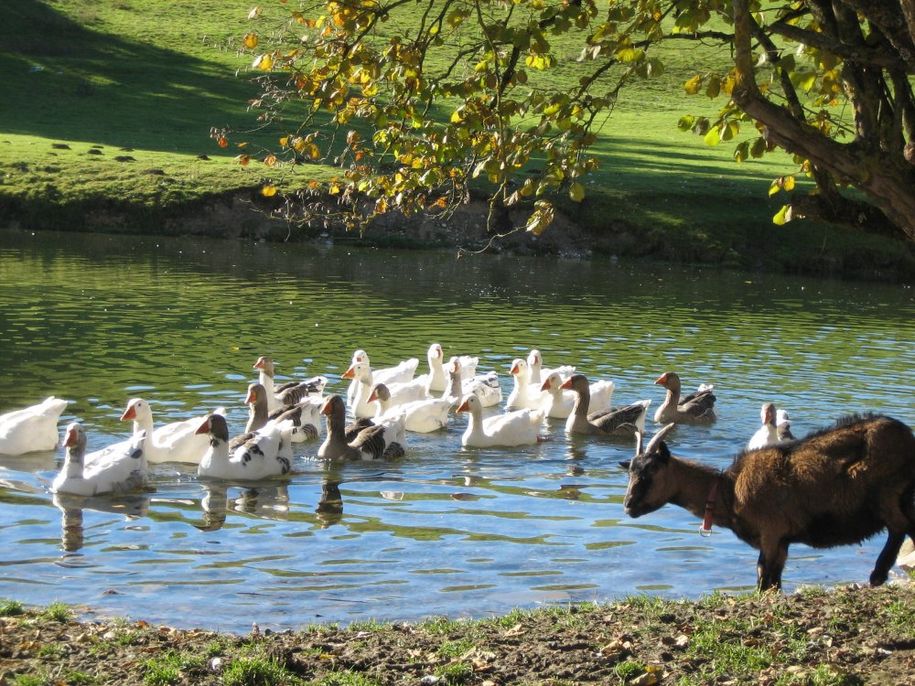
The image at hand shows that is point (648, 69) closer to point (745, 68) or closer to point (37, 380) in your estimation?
point (745, 68)

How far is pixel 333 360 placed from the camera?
78.3 ft

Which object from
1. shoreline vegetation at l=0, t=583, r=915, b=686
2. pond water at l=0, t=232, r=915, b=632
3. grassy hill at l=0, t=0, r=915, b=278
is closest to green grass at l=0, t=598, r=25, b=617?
shoreline vegetation at l=0, t=583, r=915, b=686

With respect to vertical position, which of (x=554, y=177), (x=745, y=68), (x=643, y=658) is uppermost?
(x=745, y=68)

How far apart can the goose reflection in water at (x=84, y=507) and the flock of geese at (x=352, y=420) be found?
13 cm

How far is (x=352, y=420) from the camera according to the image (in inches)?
794

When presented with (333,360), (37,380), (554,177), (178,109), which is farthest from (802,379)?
(178,109)

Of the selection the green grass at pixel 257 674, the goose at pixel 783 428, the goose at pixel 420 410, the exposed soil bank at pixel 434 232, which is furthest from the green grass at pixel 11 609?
the exposed soil bank at pixel 434 232

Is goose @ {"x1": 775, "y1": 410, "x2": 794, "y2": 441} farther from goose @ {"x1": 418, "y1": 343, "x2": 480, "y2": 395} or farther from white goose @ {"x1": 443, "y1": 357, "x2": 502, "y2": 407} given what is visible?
goose @ {"x1": 418, "y1": 343, "x2": 480, "y2": 395}

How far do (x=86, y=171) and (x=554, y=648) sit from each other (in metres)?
45.0

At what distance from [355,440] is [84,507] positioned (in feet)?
13.4

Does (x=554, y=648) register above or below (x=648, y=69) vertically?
below

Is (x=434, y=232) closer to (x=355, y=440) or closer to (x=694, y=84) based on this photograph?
(x=355, y=440)

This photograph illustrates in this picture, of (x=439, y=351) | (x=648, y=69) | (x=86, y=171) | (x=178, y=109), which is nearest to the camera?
(x=648, y=69)

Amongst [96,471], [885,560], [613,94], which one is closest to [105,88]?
[96,471]
